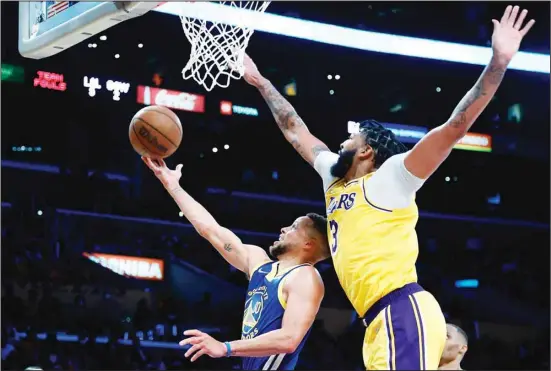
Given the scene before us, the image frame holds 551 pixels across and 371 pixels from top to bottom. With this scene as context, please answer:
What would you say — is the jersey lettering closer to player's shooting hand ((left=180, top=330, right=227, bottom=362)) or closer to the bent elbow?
the bent elbow

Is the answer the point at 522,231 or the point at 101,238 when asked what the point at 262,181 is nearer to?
the point at 101,238

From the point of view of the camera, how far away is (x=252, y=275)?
16.4 ft

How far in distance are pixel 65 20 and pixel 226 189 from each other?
9999 millimetres

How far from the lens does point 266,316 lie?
4.68 meters

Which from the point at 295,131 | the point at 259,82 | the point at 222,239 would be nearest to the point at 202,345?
the point at 222,239

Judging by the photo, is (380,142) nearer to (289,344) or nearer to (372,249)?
(372,249)

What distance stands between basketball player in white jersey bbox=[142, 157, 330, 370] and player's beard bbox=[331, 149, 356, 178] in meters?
0.67

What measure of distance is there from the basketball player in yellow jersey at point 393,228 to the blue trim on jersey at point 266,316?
72cm

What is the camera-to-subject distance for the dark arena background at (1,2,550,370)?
40.8ft

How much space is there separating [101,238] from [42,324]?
247 cm

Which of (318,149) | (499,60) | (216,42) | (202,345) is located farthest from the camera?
(216,42)

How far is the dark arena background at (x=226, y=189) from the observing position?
12.4 metres

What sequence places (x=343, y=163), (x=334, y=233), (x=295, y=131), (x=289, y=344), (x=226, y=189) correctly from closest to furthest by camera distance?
1. (x=334, y=233)
2. (x=343, y=163)
3. (x=289, y=344)
4. (x=295, y=131)
5. (x=226, y=189)

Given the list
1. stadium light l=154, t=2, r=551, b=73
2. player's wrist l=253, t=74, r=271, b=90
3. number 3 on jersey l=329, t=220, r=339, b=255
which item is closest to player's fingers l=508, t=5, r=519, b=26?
number 3 on jersey l=329, t=220, r=339, b=255
